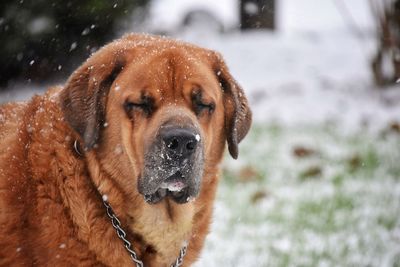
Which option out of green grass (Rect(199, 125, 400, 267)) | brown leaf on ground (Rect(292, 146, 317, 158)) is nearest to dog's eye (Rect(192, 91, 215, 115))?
green grass (Rect(199, 125, 400, 267))

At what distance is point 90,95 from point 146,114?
1.06ft

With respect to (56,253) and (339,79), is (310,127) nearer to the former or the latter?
(339,79)

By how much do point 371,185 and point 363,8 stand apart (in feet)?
61.2

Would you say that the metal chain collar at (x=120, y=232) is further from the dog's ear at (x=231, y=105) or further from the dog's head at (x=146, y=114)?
the dog's ear at (x=231, y=105)

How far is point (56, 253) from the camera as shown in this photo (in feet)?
10.1

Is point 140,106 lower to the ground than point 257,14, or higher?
higher

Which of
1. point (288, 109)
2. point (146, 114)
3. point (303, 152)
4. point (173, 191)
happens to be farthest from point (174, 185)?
point (288, 109)

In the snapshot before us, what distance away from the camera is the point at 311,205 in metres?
6.50

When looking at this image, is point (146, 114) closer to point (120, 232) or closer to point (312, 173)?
point (120, 232)

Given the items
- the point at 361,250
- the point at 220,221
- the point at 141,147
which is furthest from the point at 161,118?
the point at 220,221

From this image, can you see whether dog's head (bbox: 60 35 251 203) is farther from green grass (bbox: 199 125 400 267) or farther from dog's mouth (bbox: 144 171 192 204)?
green grass (bbox: 199 125 400 267)

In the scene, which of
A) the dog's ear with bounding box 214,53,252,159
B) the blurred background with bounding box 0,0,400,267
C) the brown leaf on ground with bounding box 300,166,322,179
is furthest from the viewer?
the brown leaf on ground with bounding box 300,166,322,179

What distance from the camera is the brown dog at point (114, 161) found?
311cm

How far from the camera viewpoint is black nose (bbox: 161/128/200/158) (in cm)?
316
